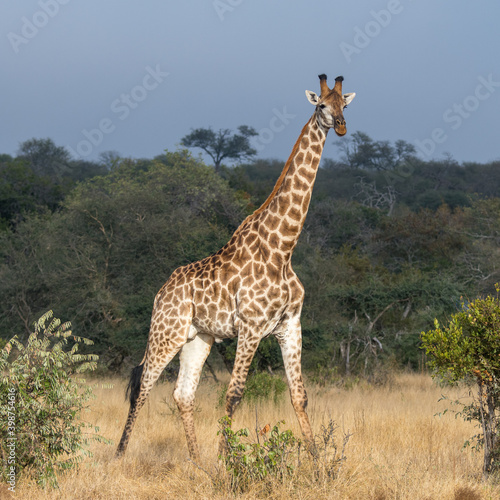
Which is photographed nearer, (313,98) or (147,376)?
(313,98)

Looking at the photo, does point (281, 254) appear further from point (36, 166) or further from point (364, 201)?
point (36, 166)

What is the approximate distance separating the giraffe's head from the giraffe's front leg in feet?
5.24

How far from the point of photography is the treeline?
12.2 m

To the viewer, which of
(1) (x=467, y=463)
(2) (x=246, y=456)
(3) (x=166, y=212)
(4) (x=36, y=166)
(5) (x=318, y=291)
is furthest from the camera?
(4) (x=36, y=166)

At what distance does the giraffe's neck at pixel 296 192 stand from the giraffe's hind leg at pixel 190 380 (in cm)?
124

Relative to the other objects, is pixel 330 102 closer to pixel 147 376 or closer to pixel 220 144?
pixel 147 376

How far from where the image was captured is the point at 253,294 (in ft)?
16.9

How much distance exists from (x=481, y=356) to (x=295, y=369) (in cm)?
145

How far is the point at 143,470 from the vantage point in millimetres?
5242

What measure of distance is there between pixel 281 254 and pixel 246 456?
5.31 feet

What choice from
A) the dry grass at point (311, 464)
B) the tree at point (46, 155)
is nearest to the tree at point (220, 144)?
the tree at point (46, 155)

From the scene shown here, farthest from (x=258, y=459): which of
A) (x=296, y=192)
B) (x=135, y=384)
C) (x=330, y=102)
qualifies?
(x=330, y=102)

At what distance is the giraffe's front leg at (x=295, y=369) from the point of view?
512 cm

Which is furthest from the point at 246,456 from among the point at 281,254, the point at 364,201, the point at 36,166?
the point at 36,166
